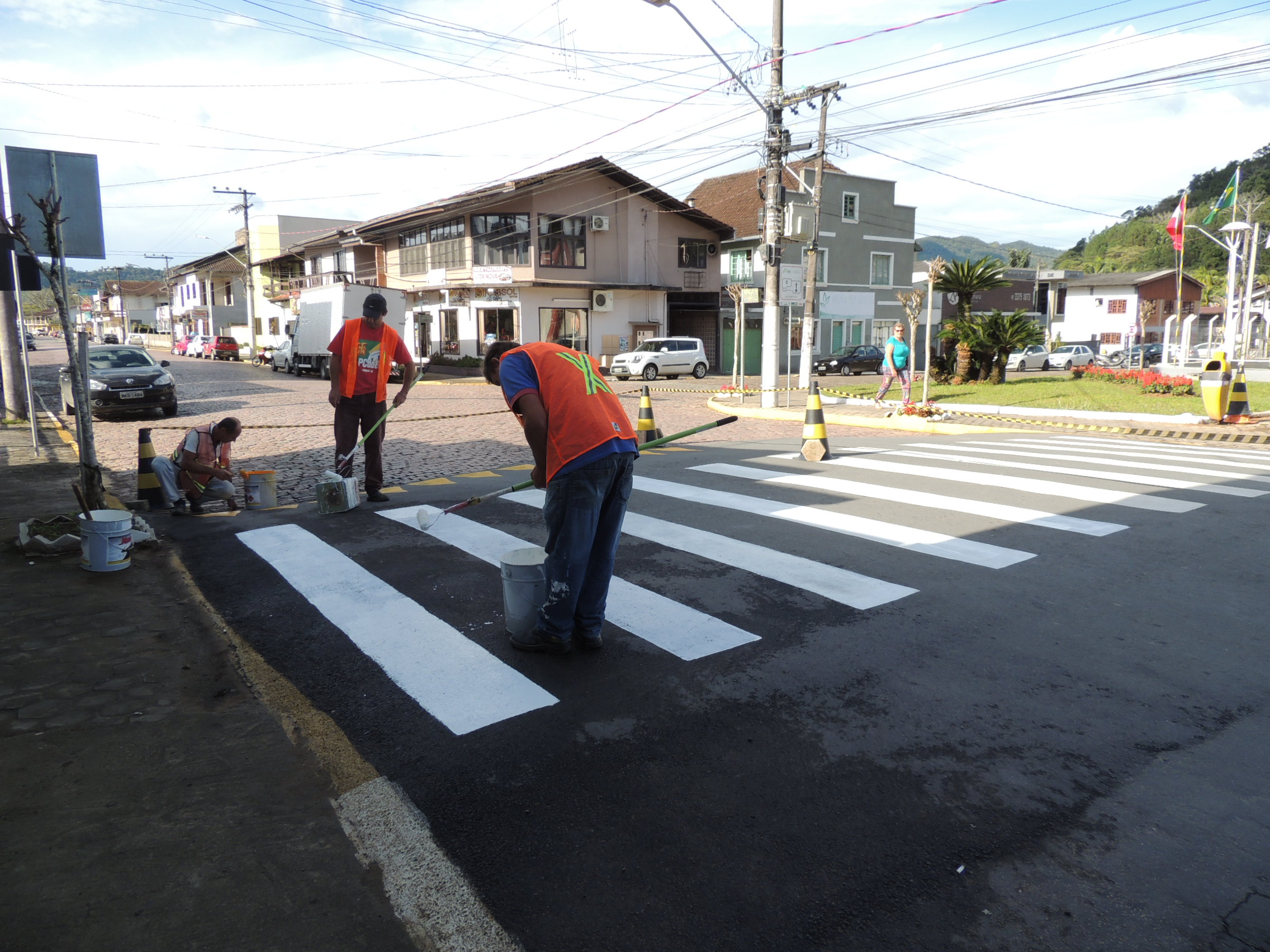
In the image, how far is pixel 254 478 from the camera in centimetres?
818

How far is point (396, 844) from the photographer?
9.66 ft

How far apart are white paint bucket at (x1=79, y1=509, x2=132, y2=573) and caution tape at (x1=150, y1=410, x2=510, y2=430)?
983 cm

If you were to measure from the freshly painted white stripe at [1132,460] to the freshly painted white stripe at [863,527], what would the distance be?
4748mm

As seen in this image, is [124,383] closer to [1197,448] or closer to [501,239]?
[1197,448]

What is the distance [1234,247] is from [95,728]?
1105 inches

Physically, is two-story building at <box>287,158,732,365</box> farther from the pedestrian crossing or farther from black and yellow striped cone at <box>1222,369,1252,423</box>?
the pedestrian crossing

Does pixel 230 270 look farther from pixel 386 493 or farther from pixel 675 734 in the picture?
pixel 675 734

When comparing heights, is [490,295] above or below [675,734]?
above

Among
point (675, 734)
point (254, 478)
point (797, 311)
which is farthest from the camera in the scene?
point (797, 311)

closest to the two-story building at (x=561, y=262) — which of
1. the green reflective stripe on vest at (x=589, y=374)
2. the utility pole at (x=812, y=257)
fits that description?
the utility pole at (x=812, y=257)

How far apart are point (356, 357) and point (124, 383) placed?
38.7 feet

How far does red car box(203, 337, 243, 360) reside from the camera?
53719mm

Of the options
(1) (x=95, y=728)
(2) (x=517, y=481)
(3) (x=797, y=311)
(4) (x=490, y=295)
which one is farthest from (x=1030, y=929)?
(3) (x=797, y=311)

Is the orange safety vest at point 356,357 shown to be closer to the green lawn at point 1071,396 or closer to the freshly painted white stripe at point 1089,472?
the freshly painted white stripe at point 1089,472
